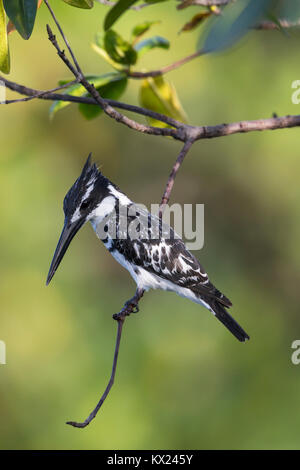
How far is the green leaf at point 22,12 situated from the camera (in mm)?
1185

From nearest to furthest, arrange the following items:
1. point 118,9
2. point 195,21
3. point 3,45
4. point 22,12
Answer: point 22,12 → point 3,45 → point 118,9 → point 195,21

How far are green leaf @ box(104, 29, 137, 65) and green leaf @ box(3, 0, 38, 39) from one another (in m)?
0.79

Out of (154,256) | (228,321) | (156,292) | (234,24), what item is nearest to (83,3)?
(234,24)

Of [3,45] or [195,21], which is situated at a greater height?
[195,21]

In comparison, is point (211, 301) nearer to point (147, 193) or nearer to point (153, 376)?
point (153, 376)

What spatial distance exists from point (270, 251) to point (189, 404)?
1.10 metres

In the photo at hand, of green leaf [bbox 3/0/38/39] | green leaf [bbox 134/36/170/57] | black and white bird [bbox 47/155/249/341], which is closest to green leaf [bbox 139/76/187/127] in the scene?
green leaf [bbox 134/36/170/57]

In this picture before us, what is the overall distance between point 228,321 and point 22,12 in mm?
1322

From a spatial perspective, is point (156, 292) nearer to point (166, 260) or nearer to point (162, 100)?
point (166, 260)

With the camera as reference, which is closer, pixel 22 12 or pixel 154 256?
pixel 22 12

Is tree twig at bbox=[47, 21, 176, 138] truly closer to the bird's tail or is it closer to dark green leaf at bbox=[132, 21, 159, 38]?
dark green leaf at bbox=[132, 21, 159, 38]

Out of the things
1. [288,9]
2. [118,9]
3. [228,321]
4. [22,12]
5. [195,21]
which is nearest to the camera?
[288,9]

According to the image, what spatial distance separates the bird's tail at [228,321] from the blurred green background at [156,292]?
139 cm

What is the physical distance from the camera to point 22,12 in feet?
3.90
